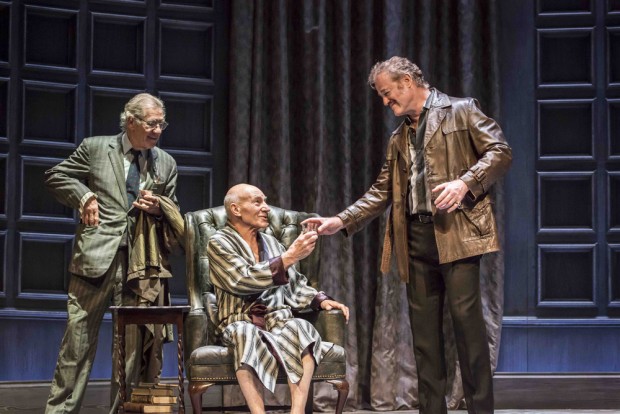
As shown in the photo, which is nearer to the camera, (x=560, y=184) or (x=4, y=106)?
(x=4, y=106)

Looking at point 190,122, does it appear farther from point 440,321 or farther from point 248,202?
point 440,321

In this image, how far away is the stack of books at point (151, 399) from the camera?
4078 millimetres

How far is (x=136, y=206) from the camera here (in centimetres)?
412

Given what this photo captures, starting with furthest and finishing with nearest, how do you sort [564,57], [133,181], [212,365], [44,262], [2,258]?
[564,57]
[44,262]
[2,258]
[133,181]
[212,365]

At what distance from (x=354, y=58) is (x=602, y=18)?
1.58 m

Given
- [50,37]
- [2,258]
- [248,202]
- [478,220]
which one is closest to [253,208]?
[248,202]

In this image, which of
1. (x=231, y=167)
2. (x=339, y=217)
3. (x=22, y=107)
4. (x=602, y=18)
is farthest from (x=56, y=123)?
(x=602, y=18)

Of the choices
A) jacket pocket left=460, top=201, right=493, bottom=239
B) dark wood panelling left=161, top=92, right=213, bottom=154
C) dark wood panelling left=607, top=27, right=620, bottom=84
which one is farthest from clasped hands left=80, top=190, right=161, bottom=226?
dark wood panelling left=607, top=27, right=620, bottom=84

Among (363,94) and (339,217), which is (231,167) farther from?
(339,217)

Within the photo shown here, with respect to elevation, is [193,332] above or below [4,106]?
below

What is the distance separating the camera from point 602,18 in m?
5.94

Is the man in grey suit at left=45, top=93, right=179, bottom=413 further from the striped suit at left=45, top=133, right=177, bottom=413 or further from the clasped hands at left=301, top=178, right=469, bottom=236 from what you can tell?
the clasped hands at left=301, top=178, right=469, bottom=236

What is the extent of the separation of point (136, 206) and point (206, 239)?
383 millimetres

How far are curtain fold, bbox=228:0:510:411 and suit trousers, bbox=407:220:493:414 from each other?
1609 millimetres
